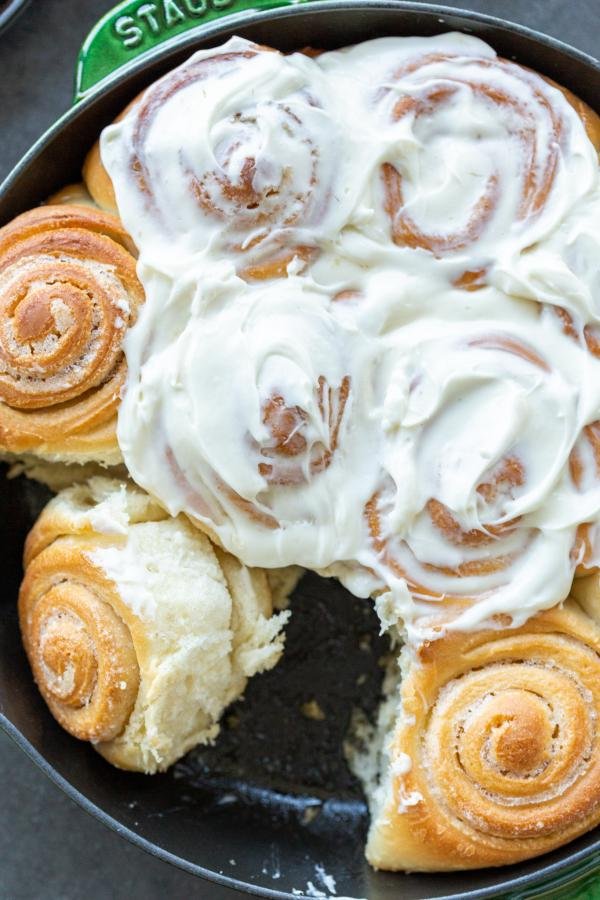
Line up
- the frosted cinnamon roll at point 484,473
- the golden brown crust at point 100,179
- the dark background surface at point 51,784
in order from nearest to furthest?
the frosted cinnamon roll at point 484,473 → the golden brown crust at point 100,179 → the dark background surface at point 51,784

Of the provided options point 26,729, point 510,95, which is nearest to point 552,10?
point 510,95

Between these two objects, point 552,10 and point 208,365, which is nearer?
point 208,365

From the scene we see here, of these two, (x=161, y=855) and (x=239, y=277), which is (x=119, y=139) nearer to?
(x=239, y=277)

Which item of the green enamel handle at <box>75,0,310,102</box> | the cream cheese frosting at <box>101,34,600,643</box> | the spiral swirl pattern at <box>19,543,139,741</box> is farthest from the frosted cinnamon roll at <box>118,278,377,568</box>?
the green enamel handle at <box>75,0,310,102</box>

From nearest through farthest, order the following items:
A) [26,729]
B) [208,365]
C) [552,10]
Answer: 1. [208,365]
2. [26,729]
3. [552,10]

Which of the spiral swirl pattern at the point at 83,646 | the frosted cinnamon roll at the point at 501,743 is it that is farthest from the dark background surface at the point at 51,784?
the frosted cinnamon roll at the point at 501,743

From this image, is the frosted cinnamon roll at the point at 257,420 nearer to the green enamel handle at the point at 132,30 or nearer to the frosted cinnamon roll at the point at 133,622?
the frosted cinnamon roll at the point at 133,622

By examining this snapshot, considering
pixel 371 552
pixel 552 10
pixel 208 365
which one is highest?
pixel 552 10
